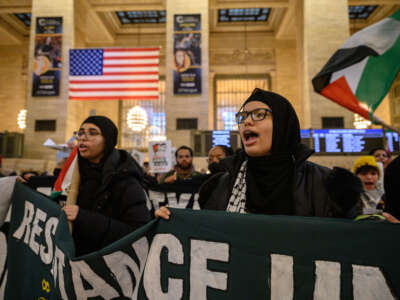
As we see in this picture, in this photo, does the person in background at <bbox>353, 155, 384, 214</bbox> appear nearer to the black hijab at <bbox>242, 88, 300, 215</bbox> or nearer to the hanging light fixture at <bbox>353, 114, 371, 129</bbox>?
the black hijab at <bbox>242, 88, 300, 215</bbox>

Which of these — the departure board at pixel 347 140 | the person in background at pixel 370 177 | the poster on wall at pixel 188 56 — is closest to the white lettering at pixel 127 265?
the person in background at pixel 370 177

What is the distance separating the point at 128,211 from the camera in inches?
81.7

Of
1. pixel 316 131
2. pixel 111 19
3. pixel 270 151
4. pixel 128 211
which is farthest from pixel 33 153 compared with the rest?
pixel 270 151

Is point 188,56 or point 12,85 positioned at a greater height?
point 12,85

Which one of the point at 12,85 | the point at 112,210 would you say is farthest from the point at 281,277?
the point at 12,85

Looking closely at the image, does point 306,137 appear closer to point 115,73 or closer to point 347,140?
point 347,140

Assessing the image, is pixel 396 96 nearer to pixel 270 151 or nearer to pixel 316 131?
pixel 316 131

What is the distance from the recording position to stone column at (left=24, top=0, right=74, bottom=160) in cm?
1284

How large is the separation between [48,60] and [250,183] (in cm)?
1381

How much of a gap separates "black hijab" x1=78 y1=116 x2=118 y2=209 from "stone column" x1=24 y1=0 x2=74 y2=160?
11.6 meters

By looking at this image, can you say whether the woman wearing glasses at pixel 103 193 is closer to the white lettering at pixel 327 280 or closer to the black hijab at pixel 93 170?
the black hijab at pixel 93 170

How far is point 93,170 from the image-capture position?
89.0 inches

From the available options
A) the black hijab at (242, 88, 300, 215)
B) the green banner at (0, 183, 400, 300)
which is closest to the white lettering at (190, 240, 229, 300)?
the green banner at (0, 183, 400, 300)

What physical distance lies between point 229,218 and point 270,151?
17.2 inches
